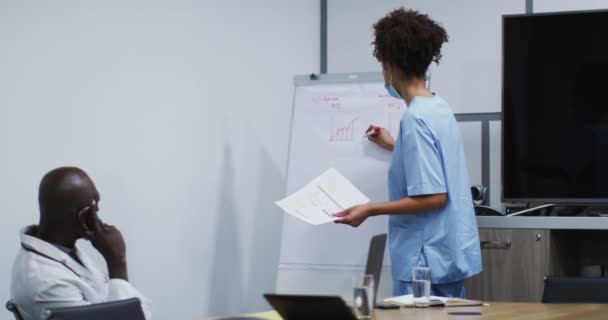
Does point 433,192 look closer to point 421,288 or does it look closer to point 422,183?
point 422,183

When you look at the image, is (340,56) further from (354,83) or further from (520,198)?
(520,198)

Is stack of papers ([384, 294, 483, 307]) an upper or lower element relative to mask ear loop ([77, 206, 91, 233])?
lower

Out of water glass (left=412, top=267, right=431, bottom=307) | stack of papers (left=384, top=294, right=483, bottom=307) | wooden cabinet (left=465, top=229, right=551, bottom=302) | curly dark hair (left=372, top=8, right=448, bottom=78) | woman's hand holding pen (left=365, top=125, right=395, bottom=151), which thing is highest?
curly dark hair (left=372, top=8, right=448, bottom=78)

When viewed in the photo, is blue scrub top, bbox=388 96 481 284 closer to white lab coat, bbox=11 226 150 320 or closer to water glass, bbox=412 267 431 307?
water glass, bbox=412 267 431 307

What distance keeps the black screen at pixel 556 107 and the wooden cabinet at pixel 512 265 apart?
0.20m

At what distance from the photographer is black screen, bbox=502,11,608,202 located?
156 inches

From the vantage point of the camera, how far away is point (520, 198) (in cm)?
405

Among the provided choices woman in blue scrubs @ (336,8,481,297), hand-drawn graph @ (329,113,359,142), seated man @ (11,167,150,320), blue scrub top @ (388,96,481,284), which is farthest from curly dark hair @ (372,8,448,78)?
seated man @ (11,167,150,320)

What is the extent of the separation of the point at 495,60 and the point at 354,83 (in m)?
0.85

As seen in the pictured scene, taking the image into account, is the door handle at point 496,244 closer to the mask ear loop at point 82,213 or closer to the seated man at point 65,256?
the seated man at point 65,256

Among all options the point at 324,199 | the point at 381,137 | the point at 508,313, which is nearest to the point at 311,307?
the point at 508,313

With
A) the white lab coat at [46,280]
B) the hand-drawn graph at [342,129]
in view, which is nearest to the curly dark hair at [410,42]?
the hand-drawn graph at [342,129]

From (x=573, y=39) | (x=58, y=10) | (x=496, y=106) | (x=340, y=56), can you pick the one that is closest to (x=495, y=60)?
(x=496, y=106)

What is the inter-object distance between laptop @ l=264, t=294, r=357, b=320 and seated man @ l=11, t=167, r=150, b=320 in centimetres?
95
